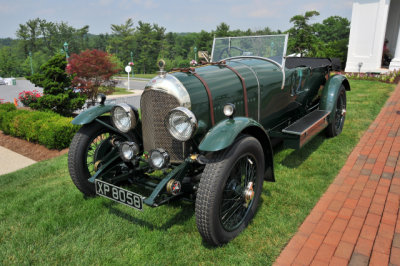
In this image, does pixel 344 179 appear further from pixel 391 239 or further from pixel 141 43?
pixel 141 43

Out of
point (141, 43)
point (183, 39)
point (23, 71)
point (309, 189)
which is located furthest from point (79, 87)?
point (183, 39)

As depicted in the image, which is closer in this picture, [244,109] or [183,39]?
[244,109]

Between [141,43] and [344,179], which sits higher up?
[141,43]

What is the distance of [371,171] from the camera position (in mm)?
3994

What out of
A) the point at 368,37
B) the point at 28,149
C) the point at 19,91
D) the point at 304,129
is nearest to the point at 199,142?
the point at 304,129

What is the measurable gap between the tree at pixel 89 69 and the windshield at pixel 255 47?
378 inches

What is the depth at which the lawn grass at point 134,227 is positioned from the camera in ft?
7.95

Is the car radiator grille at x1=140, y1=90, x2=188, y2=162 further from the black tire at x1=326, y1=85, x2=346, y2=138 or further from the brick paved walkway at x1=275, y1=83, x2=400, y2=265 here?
the black tire at x1=326, y1=85, x2=346, y2=138

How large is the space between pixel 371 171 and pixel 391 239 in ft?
5.31

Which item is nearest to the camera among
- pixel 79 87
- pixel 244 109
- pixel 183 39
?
pixel 244 109

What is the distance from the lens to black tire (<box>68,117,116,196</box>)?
122 inches

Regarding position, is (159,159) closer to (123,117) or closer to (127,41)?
(123,117)

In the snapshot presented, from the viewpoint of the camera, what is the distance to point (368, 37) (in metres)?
15.6

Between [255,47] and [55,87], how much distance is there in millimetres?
6863
